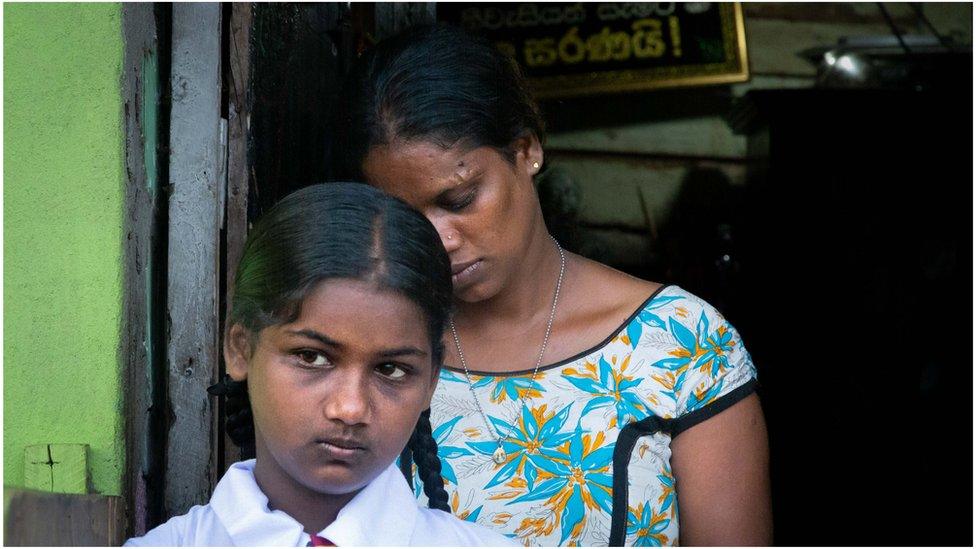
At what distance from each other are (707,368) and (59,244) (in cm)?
115

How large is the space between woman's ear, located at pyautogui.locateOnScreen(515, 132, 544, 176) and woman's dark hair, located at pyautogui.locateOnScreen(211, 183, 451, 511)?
1.55ft

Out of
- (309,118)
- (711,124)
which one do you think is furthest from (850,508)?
(309,118)

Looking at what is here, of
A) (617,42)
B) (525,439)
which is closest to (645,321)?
(525,439)

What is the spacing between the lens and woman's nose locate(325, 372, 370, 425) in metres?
1.45

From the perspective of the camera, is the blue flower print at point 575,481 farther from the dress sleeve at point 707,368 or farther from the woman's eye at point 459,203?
the woman's eye at point 459,203

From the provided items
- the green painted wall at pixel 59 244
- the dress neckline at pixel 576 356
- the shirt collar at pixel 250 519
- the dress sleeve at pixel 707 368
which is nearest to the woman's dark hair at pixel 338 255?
the shirt collar at pixel 250 519

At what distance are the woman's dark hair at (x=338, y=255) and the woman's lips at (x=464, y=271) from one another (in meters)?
0.30

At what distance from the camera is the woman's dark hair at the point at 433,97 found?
1970 mm

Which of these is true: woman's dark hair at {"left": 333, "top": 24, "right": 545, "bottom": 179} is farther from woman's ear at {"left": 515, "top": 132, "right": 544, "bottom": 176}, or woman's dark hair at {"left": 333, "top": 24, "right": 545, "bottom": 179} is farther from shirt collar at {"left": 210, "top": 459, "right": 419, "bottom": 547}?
shirt collar at {"left": 210, "top": 459, "right": 419, "bottom": 547}

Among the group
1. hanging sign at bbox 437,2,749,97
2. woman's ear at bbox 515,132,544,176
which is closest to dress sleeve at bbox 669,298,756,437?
woman's ear at bbox 515,132,544,176

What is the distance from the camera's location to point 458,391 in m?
2.08

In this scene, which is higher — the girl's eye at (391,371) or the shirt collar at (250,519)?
the girl's eye at (391,371)

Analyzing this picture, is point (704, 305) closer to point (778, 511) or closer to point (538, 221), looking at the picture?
point (538, 221)

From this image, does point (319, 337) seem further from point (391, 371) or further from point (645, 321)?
point (645, 321)
